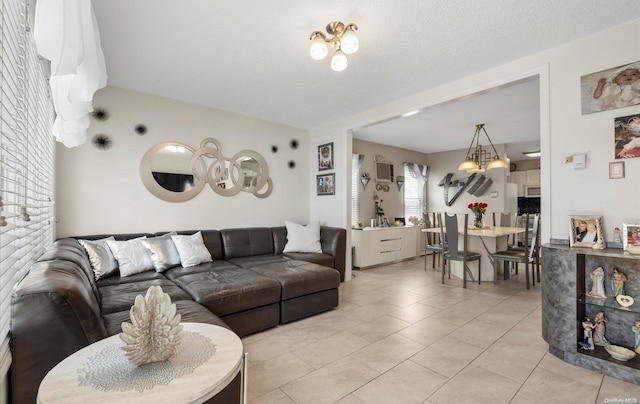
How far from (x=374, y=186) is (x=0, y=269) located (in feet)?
19.5

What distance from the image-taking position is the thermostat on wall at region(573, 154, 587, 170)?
230cm

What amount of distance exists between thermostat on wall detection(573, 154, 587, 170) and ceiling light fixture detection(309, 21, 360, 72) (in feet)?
6.56

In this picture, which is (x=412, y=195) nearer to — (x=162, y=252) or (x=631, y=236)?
(x=631, y=236)

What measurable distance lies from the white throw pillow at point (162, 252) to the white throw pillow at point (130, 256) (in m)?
0.05

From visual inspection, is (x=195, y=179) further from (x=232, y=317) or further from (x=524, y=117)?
(x=524, y=117)

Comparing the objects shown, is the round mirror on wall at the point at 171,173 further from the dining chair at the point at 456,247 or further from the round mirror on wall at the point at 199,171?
the dining chair at the point at 456,247

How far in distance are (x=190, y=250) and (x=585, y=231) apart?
378 centimetres

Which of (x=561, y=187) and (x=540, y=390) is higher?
(x=561, y=187)

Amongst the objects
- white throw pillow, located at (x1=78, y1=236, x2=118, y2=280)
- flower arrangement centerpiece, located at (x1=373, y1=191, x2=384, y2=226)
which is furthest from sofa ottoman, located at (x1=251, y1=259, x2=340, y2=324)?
flower arrangement centerpiece, located at (x1=373, y1=191, x2=384, y2=226)

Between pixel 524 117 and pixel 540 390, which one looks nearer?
pixel 540 390

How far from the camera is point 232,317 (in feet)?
8.45

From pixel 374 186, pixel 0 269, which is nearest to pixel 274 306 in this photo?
pixel 0 269

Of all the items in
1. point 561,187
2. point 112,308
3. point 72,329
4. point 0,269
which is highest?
point 561,187

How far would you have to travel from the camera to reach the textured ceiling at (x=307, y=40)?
2.03 meters
